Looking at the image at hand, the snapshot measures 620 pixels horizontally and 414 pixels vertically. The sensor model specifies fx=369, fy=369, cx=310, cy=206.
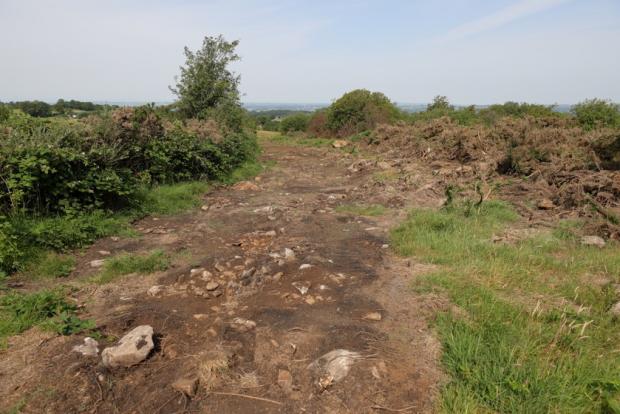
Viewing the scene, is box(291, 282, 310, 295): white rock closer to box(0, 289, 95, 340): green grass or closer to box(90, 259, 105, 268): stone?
box(0, 289, 95, 340): green grass

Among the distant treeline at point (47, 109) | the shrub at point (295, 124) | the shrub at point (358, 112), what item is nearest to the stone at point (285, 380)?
the distant treeline at point (47, 109)

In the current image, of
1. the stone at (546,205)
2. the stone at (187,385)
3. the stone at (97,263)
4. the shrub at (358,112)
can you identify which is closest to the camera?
the stone at (187,385)

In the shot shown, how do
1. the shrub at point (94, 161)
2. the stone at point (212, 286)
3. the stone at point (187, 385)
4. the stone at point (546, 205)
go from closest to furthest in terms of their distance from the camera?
the stone at point (187, 385) → the stone at point (212, 286) → the shrub at point (94, 161) → the stone at point (546, 205)

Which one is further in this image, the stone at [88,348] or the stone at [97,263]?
the stone at [97,263]

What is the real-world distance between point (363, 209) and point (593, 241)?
122 inches

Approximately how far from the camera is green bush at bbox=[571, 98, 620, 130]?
37.5ft

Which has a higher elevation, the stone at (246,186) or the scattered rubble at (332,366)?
the stone at (246,186)

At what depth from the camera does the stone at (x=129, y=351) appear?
7.68 ft

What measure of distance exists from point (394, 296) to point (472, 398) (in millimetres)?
1269

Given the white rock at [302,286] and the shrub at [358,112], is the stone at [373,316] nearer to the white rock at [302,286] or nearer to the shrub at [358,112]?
the white rock at [302,286]

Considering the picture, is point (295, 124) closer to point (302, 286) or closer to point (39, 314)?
point (302, 286)

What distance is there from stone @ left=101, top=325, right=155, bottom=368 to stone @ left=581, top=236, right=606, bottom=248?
4686mm

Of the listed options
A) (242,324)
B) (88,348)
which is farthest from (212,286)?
(88,348)

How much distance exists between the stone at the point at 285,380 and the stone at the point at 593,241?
3.94 m
